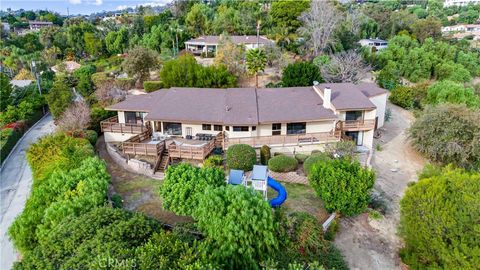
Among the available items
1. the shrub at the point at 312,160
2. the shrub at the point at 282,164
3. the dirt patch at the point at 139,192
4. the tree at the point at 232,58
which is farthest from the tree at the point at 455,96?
the dirt patch at the point at 139,192

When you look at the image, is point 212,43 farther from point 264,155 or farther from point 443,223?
point 443,223

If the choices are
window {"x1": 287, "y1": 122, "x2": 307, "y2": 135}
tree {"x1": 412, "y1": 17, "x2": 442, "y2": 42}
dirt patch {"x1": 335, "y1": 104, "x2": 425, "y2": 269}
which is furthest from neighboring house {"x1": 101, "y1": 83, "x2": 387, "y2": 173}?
tree {"x1": 412, "y1": 17, "x2": 442, "y2": 42}

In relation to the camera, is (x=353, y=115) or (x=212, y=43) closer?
(x=353, y=115)

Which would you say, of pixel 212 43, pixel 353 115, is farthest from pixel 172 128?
pixel 212 43

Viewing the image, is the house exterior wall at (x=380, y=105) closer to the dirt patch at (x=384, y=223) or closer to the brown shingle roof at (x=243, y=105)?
the brown shingle roof at (x=243, y=105)

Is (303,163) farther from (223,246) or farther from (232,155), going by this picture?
(223,246)

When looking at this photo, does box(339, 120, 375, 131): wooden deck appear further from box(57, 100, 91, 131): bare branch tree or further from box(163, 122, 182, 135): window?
box(57, 100, 91, 131): bare branch tree

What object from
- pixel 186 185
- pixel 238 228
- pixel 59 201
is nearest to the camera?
pixel 238 228
